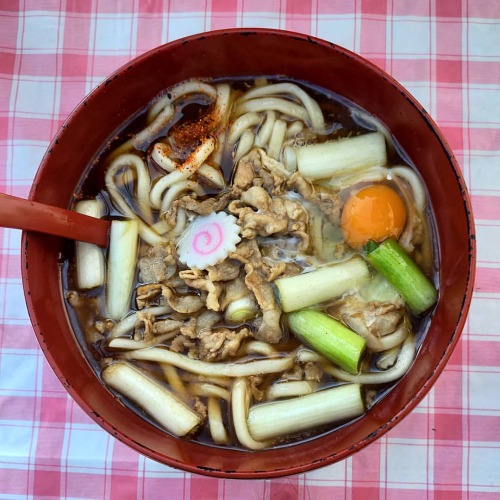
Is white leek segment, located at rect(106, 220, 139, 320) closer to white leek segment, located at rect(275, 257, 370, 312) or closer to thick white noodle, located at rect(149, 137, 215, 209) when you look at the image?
thick white noodle, located at rect(149, 137, 215, 209)

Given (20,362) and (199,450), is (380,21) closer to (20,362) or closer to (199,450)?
(199,450)

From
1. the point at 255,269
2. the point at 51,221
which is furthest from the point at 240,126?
the point at 51,221

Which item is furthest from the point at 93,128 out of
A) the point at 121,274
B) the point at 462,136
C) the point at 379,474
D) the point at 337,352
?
the point at 379,474

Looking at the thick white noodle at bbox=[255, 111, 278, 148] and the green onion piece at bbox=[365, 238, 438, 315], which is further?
the thick white noodle at bbox=[255, 111, 278, 148]

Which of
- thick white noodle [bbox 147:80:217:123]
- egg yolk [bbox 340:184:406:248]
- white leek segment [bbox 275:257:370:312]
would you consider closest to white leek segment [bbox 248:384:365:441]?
white leek segment [bbox 275:257:370:312]

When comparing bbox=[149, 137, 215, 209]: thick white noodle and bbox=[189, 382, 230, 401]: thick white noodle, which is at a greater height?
bbox=[149, 137, 215, 209]: thick white noodle

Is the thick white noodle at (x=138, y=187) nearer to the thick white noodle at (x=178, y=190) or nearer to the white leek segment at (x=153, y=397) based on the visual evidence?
the thick white noodle at (x=178, y=190)
